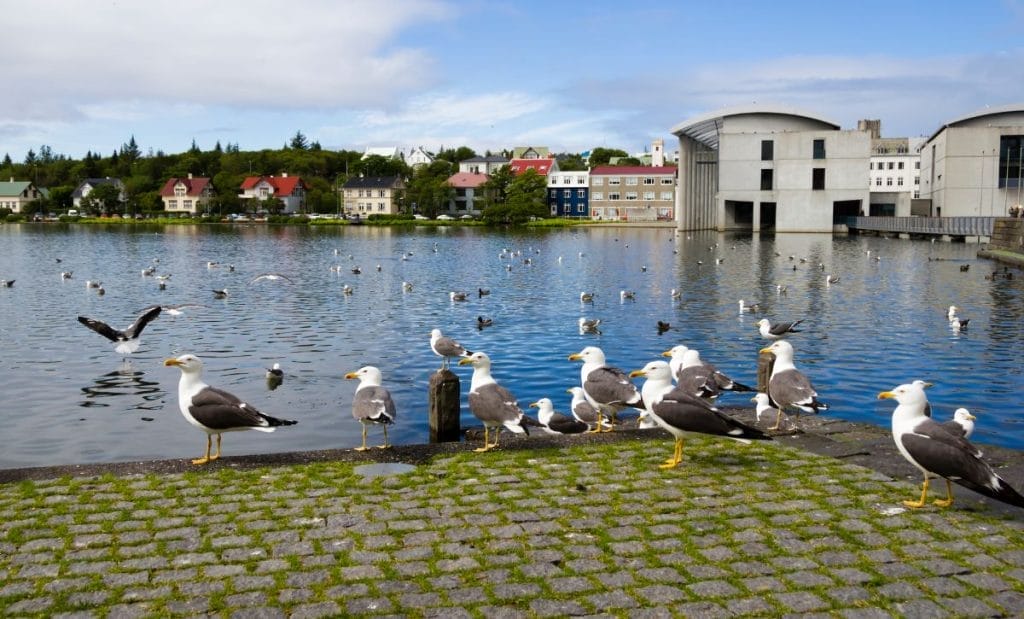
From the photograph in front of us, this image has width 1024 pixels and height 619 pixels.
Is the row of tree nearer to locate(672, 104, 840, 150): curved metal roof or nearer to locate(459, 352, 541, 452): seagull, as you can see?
locate(672, 104, 840, 150): curved metal roof

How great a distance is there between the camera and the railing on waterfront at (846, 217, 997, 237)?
2879 inches

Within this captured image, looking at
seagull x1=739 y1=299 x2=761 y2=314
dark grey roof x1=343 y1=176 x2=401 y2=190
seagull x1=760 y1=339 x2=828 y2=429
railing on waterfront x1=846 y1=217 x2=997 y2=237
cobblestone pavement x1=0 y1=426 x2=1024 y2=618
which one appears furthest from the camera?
dark grey roof x1=343 y1=176 x2=401 y2=190

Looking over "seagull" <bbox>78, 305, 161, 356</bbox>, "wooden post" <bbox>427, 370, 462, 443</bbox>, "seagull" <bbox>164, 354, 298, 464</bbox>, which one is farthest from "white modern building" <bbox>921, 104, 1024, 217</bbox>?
"seagull" <bbox>164, 354, 298, 464</bbox>

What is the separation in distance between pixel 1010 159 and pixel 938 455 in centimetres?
9562

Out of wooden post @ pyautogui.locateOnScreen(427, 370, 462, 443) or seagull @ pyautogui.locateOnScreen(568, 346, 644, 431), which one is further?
wooden post @ pyautogui.locateOnScreen(427, 370, 462, 443)

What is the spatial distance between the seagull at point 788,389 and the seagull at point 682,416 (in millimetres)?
2180

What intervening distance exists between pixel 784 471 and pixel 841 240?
80937mm

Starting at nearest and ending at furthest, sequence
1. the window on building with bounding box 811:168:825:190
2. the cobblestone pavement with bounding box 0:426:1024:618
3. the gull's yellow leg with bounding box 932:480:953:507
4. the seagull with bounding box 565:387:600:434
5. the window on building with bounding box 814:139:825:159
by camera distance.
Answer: the cobblestone pavement with bounding box 0:426:1024:618 → the gull's yellow leg with bounding box 932:480:953:507 → the seagull with bounding box 565:387:600:434 → the window on building with bounding box 814:139:825:159 → the window on building with bounding box 811:168:825:190

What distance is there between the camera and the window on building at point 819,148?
95.4m

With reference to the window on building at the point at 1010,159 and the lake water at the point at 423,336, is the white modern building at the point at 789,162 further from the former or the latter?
the lake water at the point at 423,336

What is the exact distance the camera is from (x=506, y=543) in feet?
24.8

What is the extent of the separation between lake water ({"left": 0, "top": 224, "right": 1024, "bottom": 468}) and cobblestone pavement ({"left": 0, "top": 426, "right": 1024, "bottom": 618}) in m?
5.08

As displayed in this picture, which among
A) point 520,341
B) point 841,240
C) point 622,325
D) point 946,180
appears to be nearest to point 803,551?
point 520,341

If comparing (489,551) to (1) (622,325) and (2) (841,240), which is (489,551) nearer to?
(1) (622,325)
